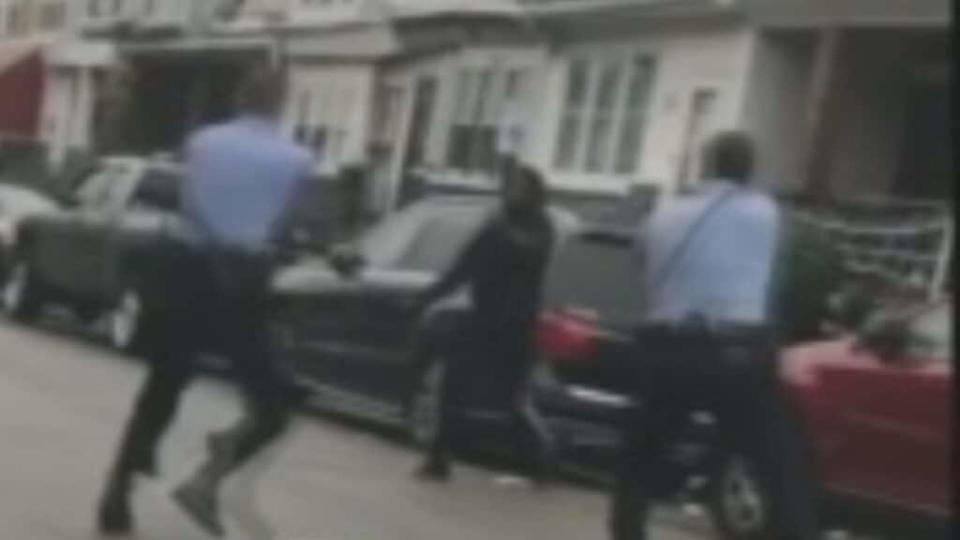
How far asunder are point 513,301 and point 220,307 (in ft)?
14.9

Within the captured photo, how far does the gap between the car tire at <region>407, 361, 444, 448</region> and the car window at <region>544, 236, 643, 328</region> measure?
78 cm

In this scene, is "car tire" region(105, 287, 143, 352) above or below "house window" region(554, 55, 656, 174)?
below

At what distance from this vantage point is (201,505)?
10.4m

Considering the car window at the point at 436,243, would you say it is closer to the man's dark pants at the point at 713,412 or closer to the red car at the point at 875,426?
the red car at the point at 875,426

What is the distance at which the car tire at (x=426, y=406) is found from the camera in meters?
15.5

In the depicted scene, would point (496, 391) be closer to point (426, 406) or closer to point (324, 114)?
point (426, 406)

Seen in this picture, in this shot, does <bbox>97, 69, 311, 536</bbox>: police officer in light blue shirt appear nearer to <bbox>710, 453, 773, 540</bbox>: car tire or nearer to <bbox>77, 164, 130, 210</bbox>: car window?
<bbox>710, 453, 773, 540</bbox>: car tire

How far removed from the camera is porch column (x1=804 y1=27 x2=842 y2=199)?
2816cm

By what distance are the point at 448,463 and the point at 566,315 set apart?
3.25ft

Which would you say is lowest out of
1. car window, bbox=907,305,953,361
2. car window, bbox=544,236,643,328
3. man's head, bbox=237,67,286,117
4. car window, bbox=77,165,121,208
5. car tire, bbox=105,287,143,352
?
car tire, bbox=105,287,143,352

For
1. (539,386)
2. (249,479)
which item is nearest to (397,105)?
(539,386)

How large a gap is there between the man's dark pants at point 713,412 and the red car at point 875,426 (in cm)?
203

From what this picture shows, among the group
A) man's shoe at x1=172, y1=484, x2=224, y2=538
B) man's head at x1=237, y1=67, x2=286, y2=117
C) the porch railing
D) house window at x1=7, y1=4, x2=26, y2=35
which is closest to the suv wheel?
the porch railing

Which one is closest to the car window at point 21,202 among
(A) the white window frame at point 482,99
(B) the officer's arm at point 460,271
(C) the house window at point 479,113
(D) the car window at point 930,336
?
(A) the white window frame at point 482,99
